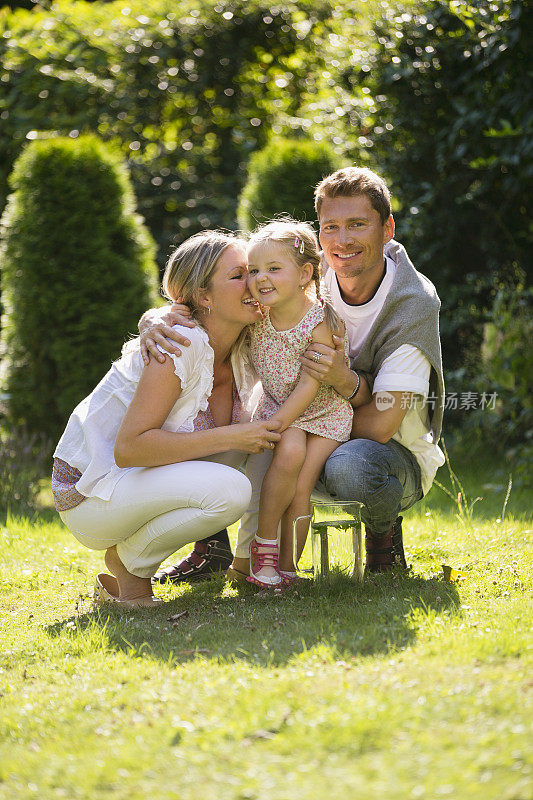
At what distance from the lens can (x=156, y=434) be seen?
3.03 m

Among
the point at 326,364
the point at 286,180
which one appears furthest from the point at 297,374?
the point at 286,180

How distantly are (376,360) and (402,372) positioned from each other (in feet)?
0.62

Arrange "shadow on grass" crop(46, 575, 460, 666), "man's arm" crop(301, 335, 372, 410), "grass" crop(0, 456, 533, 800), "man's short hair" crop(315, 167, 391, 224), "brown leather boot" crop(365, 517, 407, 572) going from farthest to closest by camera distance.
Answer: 1. "brown leather boot" crop(365, 517, 407, 572)
2. "man's short hair" crop(315, 167, 391, 224)
3. "man's arm" crop(301, 335, 372, 410)
4. "shadow on grass" crop(46, 575, 460, 666)
5. "grass" crop(0, 456, 533, 800)

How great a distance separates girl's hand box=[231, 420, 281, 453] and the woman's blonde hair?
49 centimetres

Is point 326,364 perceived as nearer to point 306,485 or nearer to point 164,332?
point 306,485

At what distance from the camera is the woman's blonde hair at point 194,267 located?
3184 millimetres

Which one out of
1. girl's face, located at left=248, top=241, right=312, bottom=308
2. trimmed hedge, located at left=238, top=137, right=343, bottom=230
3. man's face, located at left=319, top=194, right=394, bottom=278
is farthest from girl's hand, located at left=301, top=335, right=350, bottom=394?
trimmed hedge, located at left=238, top=137, right=343, bottom=230

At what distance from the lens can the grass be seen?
1858 mm

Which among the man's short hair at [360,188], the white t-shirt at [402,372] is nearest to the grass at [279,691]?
the white t-shirt at [402,372]

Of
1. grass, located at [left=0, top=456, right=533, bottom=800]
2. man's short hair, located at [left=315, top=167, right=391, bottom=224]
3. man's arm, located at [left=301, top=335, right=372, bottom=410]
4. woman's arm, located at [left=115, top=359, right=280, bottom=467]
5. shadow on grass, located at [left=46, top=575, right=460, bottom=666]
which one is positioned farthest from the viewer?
man's short hair, located at [left=315, top=167, right=391, bottom=224]

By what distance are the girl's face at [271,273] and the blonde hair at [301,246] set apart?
0.9 inches

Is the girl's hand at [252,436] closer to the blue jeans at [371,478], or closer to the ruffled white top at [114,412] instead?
the ruffled white top at [114,412]

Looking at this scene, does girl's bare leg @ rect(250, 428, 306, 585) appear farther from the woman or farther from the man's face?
the man's face

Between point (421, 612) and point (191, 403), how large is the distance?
1.09 metres
